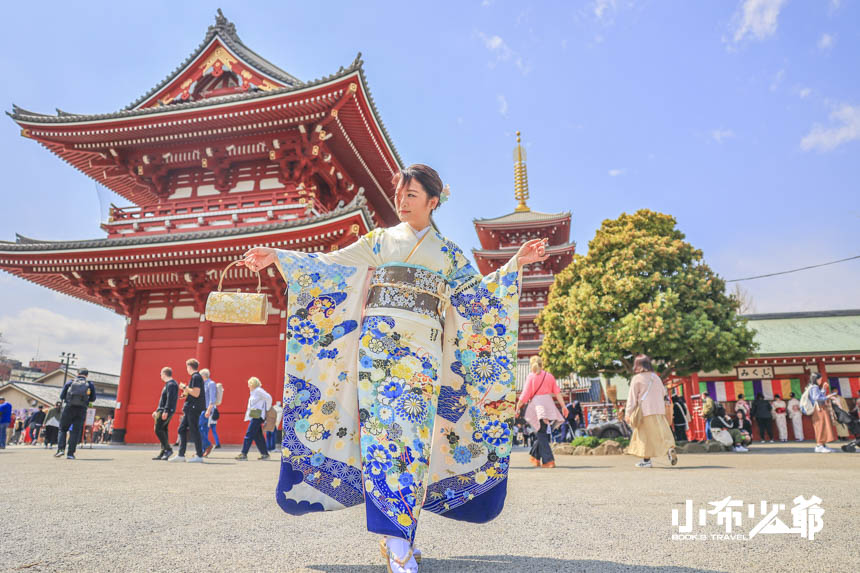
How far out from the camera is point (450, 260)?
2.92 meters

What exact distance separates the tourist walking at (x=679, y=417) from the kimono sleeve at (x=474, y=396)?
10473mm

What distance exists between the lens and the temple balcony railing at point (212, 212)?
13477 mm

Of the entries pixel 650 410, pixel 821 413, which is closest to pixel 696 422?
pixel 821 413

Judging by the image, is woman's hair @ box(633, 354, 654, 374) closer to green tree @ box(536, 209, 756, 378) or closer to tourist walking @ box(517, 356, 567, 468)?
tourist walking @ box(517, 356, 567, 468)

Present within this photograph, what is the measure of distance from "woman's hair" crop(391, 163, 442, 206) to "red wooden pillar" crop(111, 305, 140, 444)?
1380cm

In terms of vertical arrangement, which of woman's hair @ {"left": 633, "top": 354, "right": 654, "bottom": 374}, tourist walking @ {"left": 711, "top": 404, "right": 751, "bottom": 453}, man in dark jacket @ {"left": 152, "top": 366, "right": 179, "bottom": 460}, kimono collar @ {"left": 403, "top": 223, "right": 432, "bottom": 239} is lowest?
tourist walking @ {"left": 711, "top": 404, "right": 751, "bottom": 453}

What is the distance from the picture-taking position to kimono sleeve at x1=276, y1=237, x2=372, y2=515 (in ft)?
8.34

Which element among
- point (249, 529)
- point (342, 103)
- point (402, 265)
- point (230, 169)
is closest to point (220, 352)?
point (230, 169)

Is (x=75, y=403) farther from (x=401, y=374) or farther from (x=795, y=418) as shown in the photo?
(x=795, y=418)

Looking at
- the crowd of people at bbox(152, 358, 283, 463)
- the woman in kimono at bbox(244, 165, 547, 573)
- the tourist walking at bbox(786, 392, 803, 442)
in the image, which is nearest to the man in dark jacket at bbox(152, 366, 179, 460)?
the crowd of people at bbox(152, 358, 283, 463)

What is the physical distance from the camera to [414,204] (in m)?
2.81

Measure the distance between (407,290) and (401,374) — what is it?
1.42 ft

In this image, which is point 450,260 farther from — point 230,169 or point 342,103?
point 230,169

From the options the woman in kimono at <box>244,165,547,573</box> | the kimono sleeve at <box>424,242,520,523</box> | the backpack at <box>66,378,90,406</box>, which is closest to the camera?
the woman in kimono at <box>244,165,547,573</box>
